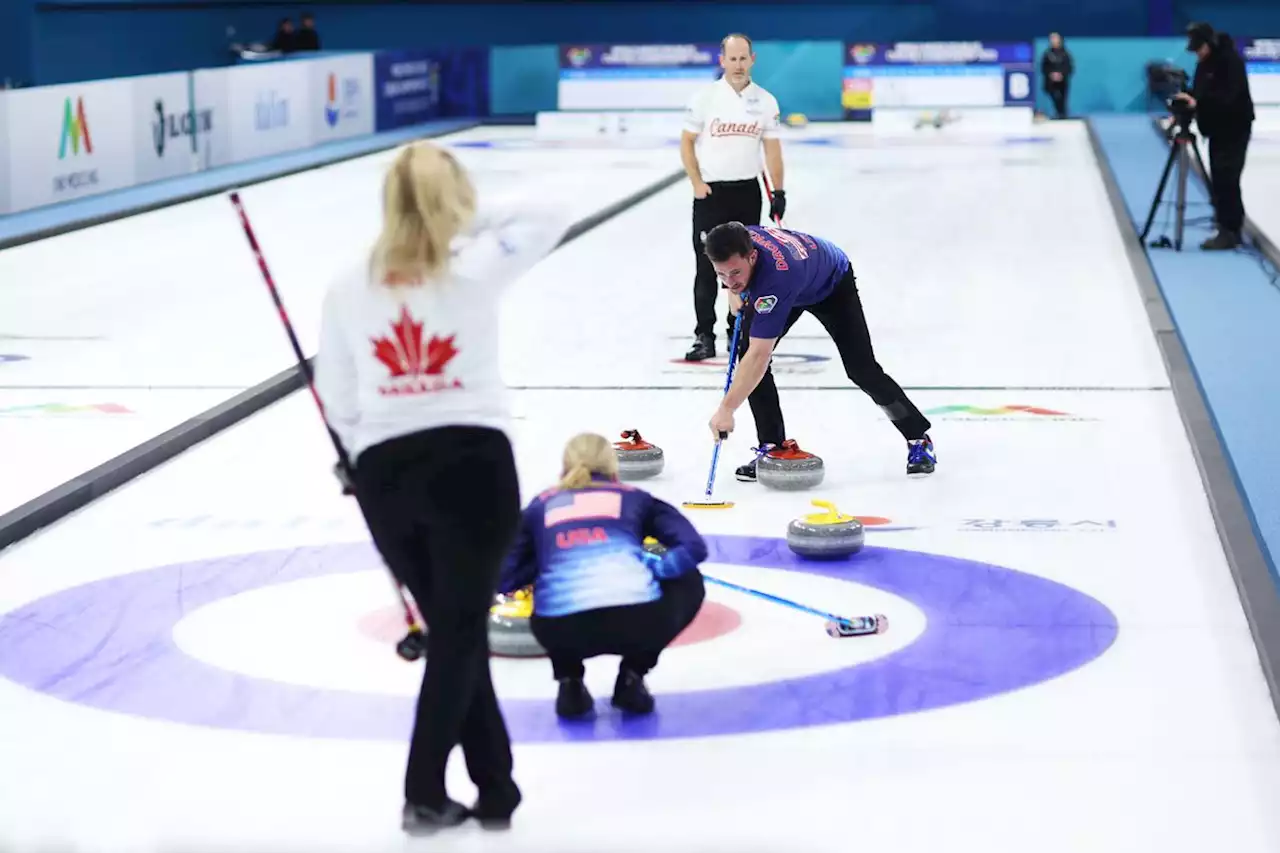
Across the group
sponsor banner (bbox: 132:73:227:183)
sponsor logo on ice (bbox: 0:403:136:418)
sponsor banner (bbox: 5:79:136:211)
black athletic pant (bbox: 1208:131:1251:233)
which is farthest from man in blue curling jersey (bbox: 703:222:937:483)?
sponsor banner (bbox: 132:73:227:183)

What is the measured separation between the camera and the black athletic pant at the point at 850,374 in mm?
8438

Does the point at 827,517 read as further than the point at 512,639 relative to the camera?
Yes

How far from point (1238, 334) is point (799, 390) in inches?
135

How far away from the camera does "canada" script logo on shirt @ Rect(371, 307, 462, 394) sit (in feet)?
14.7

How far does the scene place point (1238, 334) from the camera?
1259 centimetres

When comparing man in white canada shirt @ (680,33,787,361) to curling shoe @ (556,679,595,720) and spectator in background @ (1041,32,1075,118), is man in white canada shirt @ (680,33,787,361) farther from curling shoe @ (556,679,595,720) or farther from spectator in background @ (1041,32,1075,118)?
spectator in background @ (1041,32,1075,118)

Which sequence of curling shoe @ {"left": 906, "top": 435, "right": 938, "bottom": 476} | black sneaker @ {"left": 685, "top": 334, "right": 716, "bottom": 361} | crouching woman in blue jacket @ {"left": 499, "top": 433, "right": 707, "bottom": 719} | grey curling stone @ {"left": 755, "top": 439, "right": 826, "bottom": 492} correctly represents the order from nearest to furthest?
crouching woman in blue jacket @ {"left": 499, "top": 433, "right": 707, "bottom": 719} → grey curling stone @ {"left": 755, "top": 439, "right": 826, "bottom": 492} → curling shoe @ {"left": 906, "top": 435, "right": 938, "bottom": 476} → black sneaker @ {"left": 685, "top": 334, "right": 716, "bottom": 361}

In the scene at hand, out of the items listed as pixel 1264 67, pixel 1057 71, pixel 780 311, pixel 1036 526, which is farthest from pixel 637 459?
pixel 1264 67

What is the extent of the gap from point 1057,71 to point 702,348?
975 inches

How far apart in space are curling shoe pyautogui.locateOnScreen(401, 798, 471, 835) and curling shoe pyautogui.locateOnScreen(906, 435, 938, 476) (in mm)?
4424

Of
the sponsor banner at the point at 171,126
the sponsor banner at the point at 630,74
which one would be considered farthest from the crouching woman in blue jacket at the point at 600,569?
the sponsor banner at the point at 630,74

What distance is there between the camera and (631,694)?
5480mm

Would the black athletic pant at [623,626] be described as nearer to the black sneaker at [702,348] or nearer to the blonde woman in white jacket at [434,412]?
the blonde woman in white jacket at [434,412]

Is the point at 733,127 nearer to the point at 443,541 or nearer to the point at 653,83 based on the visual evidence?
the point at 443,541
